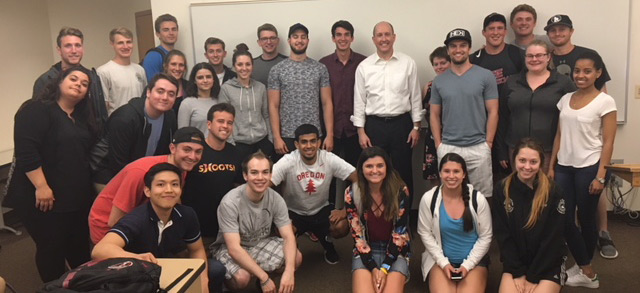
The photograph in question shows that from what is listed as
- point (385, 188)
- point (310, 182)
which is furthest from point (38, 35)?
point (385, 188)

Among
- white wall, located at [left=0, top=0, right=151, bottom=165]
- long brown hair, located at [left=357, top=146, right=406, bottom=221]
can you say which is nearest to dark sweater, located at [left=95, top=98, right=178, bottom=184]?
long brown hair, located at [left=357, top=146, right=406, bottom=221]

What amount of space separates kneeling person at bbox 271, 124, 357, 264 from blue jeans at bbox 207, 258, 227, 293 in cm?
64

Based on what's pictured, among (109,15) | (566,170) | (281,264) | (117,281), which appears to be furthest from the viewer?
(109,15)

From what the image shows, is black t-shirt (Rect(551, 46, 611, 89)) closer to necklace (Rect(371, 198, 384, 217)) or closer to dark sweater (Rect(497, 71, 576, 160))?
dark sweater (Rect(497, 71, 576, 160))

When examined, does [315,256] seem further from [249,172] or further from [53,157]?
[53,157]

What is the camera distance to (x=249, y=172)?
2.63 metres

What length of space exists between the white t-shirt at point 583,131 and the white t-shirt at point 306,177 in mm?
1301

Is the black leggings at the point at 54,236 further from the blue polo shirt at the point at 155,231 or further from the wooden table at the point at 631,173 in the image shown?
the wooden table at the point at 631,173

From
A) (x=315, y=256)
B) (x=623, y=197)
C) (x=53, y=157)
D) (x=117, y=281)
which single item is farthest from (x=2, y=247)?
(x=623, y=197)

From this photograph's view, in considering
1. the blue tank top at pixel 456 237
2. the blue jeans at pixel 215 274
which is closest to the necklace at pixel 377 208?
the blue tank top at pixel 456 237

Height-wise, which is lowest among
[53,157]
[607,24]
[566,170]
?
[566,170]

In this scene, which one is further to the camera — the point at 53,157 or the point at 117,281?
the point at 53,157

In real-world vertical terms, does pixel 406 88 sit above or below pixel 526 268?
above

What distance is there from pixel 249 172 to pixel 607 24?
9.98 ft
